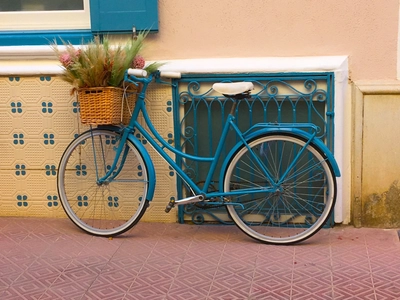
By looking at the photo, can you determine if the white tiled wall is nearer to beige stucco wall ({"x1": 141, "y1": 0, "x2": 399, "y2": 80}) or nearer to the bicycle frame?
the bicycle frame

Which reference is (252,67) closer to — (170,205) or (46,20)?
(170,205)

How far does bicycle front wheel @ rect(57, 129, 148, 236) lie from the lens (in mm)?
5254

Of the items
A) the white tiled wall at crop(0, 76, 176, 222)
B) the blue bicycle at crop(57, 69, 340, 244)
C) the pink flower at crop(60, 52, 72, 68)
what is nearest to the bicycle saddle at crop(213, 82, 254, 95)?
the blue bicycle at crop(57, 69, 340, 244)

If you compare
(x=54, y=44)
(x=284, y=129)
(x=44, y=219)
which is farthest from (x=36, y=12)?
(x=284, y=129)

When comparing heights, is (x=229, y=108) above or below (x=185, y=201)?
above

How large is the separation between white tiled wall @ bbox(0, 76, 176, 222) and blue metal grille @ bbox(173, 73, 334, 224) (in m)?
0.12

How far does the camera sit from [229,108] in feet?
17.4

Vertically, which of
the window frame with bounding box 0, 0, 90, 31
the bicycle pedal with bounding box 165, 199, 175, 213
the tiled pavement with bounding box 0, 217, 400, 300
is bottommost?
the tiled pavement with bounding box 0, 217, 400, 300

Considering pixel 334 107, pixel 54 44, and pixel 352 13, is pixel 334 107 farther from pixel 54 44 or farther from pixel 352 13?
pixel 54 44

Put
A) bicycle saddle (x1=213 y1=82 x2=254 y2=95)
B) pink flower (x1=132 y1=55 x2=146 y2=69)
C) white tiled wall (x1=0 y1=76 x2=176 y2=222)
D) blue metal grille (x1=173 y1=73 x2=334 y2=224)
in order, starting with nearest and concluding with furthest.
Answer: bicycle saddle (x1=213 y1=82 x2=254 y2=95), pink flower (x1=132 y1=55 x2=146 y2=69), blue metal grille (x1=173 y1=73 x2=334 y2=224), white tiled wall (x1=0 y1=76 x2=176 y2=222)

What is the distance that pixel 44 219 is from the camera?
5.65 m

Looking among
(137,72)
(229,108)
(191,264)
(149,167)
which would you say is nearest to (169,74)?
(137,72)

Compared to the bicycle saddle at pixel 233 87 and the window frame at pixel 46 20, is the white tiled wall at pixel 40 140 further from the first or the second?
the bicycle saddle at pixel 233 87

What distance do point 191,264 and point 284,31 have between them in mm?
1915
